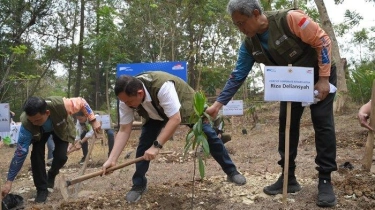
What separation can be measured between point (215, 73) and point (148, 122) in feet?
36.3

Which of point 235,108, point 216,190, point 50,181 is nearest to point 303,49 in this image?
point 216,190

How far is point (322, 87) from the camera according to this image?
2.49 m

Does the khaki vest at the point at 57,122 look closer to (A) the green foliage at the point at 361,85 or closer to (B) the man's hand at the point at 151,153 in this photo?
(B) the man's hand at the point at 151,153

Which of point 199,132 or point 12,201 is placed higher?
point 199,132

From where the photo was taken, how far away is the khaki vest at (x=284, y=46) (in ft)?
8.25

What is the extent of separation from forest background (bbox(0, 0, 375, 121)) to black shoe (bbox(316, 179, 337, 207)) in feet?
20.9

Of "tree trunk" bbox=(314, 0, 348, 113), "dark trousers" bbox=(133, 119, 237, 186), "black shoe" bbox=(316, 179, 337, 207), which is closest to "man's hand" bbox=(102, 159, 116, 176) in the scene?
"dark trousers" bbox=(133, 119, 237, 186)

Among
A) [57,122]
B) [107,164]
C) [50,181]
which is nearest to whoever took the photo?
[107,164]

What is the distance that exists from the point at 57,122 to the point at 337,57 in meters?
7.39

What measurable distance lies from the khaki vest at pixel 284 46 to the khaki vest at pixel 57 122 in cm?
213

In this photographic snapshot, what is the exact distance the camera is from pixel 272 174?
3.70 metres

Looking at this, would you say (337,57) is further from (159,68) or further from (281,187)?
(281,187)

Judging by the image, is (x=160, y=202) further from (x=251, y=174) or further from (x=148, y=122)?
(x=251, y=174)

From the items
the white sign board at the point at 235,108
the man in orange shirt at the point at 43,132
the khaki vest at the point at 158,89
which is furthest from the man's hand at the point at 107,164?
the white sign board at the point at 235,108
